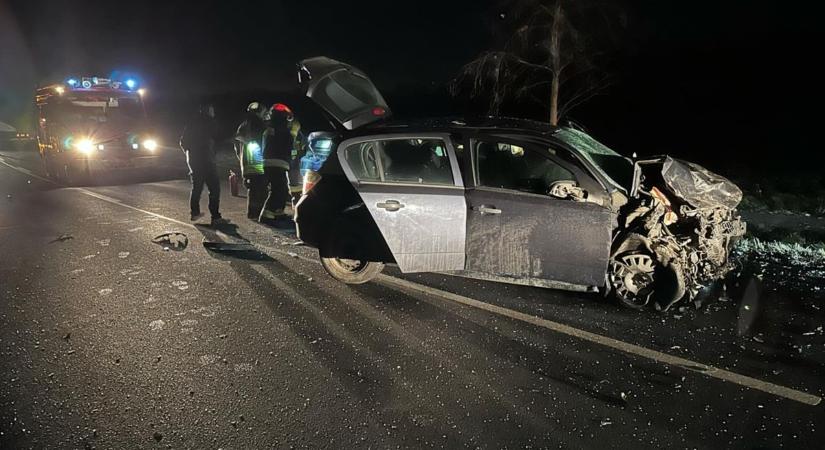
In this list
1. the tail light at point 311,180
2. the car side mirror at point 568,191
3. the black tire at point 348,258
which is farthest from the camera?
the tail light at point 311,180

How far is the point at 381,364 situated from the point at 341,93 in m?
3.71

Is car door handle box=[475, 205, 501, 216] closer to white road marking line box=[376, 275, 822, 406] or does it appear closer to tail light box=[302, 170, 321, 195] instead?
white road marking line box=[376, 275, 822, 406]

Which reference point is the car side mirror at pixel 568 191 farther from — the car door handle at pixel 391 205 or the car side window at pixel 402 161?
the car door handle at pixel 391 205

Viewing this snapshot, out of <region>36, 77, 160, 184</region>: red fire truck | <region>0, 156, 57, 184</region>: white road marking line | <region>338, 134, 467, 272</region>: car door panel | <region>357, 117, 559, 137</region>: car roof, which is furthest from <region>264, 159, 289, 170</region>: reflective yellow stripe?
<region>0, 156, 57, 184</region>: white road marking line

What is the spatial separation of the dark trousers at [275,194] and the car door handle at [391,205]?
12.8ft

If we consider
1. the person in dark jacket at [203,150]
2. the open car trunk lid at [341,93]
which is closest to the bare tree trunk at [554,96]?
the open car trunk lid at [341,93]

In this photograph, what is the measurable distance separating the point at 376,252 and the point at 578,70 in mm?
8986

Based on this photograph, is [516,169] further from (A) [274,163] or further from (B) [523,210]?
(A) [274,163]

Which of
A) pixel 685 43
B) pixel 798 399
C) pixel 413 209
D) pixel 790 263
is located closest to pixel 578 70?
pixel 790 263

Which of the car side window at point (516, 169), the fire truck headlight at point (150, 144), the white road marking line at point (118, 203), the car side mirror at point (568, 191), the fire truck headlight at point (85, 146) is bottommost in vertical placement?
the white road marking line at point (118, 203)

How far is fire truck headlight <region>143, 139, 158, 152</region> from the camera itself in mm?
14832

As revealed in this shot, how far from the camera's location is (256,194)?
8.59 meters

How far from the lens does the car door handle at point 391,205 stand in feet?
15.4

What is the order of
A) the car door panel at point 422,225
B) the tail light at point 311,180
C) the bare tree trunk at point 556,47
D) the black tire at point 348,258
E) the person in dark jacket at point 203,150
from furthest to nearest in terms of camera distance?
the bare tree trunk at point 556,47
the person in dark jacket at point 203,150
the tail light at point 311,180
the black tire at point 348,258
the car door panel at point 422,225
